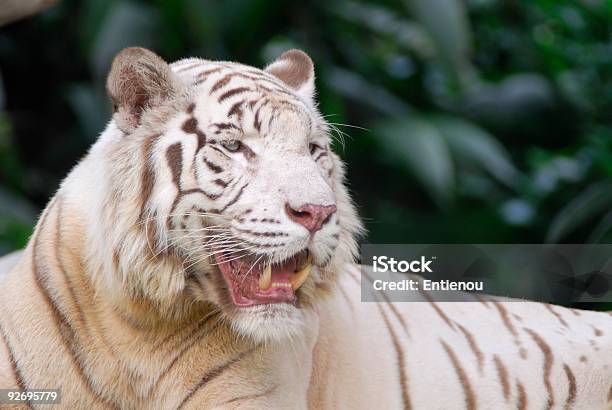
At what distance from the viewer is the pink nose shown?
82.3 inches

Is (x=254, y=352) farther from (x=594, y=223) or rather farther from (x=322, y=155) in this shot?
(x=594, y=223)

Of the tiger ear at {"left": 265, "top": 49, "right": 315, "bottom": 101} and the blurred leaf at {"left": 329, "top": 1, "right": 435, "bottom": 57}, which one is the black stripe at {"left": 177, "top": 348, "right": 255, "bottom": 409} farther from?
the blurred leaf at {"left": 329, "top": 1, "right": 435, "bottom": 57}

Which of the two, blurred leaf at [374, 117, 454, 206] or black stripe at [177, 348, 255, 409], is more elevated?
blurred leaf at [374, 117, 454, 206]

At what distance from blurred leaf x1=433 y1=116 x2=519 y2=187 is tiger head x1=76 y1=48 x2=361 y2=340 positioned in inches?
164

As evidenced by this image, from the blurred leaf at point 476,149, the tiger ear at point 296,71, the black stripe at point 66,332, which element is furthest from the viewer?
the blurred leaf at point 476,149

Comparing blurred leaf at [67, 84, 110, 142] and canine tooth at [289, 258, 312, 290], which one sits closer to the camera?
canine tooth at [289, 258, 312, 290]

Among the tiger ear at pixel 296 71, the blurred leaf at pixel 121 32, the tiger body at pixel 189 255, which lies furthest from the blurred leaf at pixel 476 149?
the tiger body at pixel 189 255

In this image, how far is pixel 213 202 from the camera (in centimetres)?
220

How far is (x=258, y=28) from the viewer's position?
6.39 metres

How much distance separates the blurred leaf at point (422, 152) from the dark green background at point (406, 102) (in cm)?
1

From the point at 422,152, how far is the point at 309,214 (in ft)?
13.4

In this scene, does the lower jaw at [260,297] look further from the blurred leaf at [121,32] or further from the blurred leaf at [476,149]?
the blurred leaf at [476,149]

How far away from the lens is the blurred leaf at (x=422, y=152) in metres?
6.02

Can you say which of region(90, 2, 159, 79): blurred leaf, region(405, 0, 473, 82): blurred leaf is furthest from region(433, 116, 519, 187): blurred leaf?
region(90, 2, 159, 79): blurred leaf
